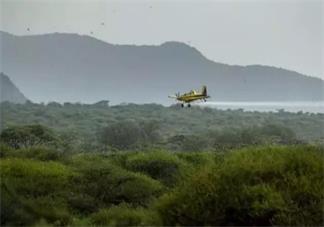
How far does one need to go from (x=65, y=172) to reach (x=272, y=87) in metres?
62.2

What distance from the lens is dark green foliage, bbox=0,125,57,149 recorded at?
25.4m

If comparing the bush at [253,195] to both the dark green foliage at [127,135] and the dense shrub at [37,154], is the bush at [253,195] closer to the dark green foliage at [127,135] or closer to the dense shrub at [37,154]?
the dense shrub at [37,154]

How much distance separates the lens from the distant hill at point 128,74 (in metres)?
67.2

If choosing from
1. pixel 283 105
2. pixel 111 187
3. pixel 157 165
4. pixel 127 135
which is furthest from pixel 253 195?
pixel 283 105

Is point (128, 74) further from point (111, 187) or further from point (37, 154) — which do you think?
point (111, 187)

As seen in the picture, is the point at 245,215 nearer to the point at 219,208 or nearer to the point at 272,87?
the point at 219,208

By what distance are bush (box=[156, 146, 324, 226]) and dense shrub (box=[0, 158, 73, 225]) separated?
242cm

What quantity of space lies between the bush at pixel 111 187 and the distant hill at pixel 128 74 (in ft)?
156

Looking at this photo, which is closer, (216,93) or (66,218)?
(66,218)

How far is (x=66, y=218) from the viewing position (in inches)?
448

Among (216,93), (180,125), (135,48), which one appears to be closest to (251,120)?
(216,93)

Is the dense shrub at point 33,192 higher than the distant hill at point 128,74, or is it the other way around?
the distant hill at point 128,74

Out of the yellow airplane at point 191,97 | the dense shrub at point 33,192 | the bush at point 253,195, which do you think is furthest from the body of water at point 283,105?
the yellow airplane at point 191,97

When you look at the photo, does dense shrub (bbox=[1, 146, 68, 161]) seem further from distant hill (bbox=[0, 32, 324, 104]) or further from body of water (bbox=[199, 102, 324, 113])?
body of water (bbox=[199, 102, 324, 113])
